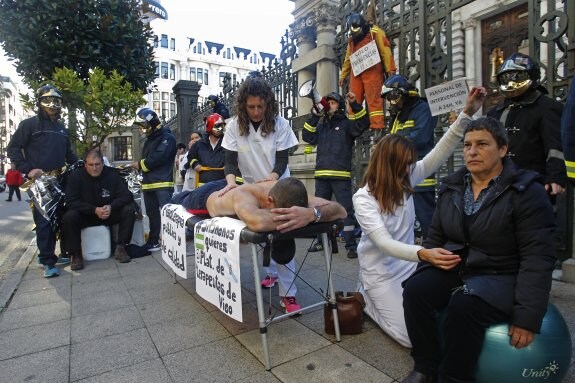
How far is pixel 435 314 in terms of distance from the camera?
6.98ft

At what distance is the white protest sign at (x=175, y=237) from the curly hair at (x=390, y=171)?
1739mm

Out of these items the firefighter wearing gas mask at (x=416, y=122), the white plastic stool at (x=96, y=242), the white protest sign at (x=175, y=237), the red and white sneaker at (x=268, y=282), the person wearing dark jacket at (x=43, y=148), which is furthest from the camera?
the white plastic stool at (x=96, y=242)

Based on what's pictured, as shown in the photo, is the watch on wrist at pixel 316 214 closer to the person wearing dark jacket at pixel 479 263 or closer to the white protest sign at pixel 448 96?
the person wearing dark jacket at pixel 479 263

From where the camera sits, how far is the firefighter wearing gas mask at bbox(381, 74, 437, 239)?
4082 mm

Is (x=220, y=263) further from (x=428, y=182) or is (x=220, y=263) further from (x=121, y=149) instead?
(x=121, y=149)

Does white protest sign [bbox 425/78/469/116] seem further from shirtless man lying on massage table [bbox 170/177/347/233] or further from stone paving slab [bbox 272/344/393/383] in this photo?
stone paving slab [bbox 272/344/393/383]

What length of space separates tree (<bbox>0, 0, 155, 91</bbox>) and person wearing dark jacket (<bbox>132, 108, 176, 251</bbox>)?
1314 millimetres

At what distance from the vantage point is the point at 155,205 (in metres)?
6.14

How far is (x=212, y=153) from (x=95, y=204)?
179cm

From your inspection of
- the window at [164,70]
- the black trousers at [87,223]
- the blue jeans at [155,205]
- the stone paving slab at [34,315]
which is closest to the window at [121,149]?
the blue jeans at [155,205]

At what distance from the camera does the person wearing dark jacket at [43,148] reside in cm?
485

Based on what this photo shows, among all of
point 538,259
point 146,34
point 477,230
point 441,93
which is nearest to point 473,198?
point 477,230

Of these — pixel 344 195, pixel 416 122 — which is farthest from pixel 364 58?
pixel 344 195

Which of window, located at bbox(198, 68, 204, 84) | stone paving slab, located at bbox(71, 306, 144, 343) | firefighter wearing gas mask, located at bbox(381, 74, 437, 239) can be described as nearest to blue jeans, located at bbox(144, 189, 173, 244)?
stone paving slab, located at bbox(71, 306, 144, 343)
